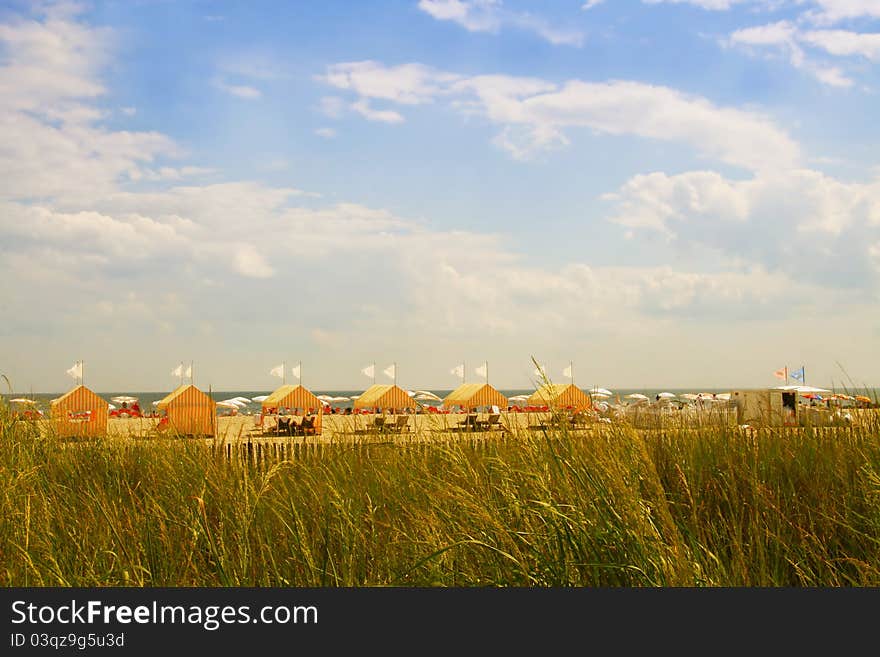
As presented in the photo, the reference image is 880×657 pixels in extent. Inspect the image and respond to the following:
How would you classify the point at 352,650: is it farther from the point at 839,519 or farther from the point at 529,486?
the point at 839,519

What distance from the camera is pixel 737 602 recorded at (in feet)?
9.23

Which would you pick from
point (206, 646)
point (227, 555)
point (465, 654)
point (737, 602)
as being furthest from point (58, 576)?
point (737, 602)

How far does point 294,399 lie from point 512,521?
26382 millimetres

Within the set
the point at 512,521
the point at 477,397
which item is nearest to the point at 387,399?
the point at 477,397

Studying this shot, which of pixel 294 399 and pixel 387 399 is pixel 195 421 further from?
pixel 387 399

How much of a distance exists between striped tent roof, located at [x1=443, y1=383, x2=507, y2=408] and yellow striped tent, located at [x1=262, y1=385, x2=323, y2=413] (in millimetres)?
5442

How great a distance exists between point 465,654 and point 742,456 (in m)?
3.31

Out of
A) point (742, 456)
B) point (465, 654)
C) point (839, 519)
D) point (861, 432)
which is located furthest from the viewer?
point (861, 432)

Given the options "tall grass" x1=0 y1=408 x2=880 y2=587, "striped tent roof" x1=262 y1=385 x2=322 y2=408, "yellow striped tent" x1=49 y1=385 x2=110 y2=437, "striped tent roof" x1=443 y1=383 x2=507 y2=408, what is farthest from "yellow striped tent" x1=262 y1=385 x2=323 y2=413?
"tall grass" x1=0 y1=408 x2=880 y2=587

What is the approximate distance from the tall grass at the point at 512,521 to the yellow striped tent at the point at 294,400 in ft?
76.8

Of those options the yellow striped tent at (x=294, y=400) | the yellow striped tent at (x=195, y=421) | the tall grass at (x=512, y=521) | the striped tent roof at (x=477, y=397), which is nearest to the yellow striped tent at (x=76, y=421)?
the yellow striped tent at (x=195, y=421)

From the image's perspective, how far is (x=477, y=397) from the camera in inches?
1196

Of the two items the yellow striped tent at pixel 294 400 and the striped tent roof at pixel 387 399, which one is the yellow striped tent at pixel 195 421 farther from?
the striped tent roof at pixel 387 399

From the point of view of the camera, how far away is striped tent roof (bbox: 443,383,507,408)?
3002 centimetres
